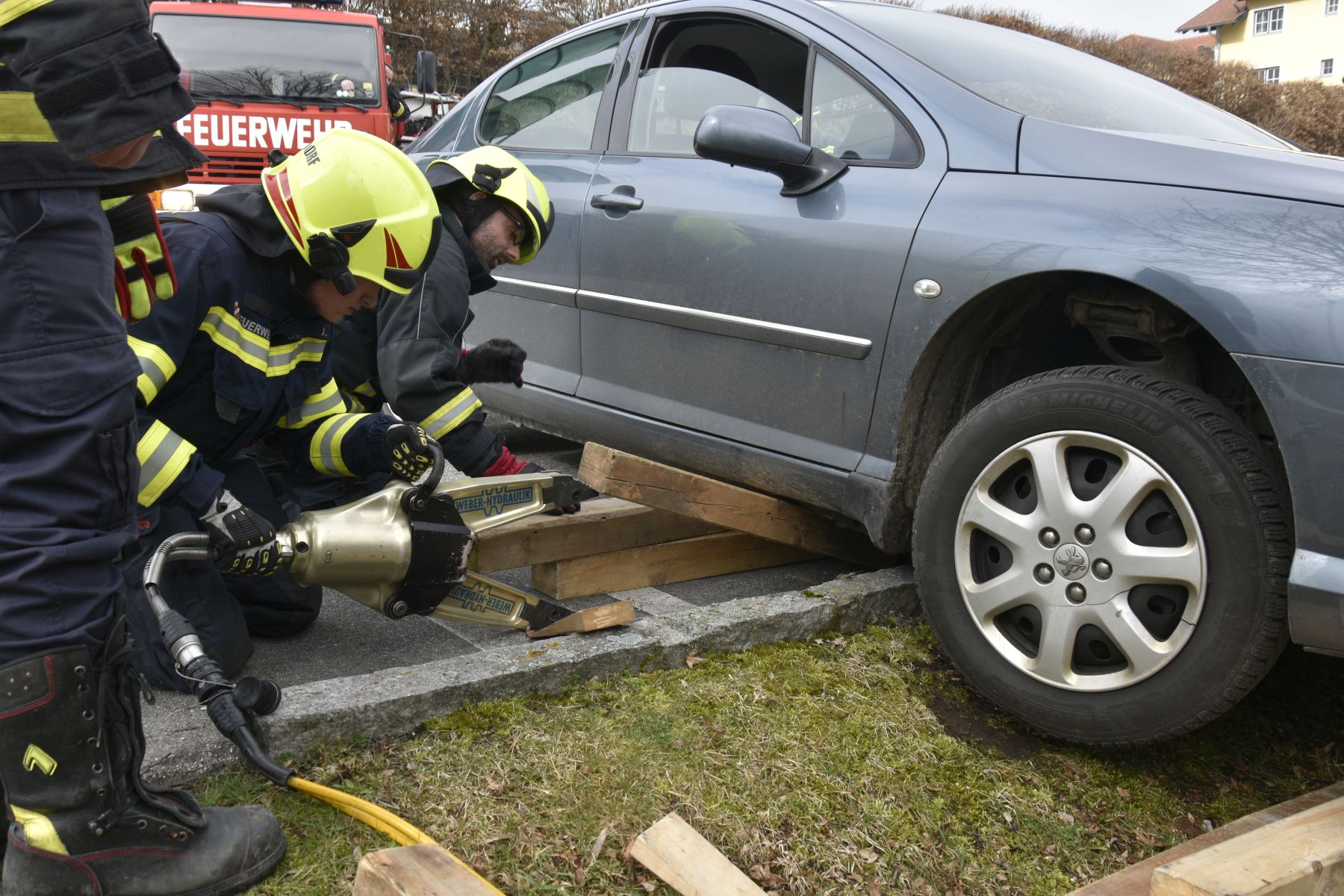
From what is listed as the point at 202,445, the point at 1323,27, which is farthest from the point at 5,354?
the point at 1323,27

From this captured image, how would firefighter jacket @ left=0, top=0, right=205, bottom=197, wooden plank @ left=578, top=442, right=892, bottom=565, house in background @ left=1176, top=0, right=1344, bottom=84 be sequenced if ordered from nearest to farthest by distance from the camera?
firefighter jacket @ left=0, top=0, right=205, bottom=197, wooden plank @ left=578, top=442, right=892, bottom=565, house in background @ left=1176, top=0, right=1344, bottom=84

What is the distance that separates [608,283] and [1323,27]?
182 feet

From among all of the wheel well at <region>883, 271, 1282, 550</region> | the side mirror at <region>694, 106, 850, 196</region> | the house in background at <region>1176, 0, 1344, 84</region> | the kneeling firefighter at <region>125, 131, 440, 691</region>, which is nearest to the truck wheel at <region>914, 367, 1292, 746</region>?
the wheel well at <region>883, 271, 1282, 550</region>

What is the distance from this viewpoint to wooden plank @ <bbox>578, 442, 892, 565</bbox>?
284 cm

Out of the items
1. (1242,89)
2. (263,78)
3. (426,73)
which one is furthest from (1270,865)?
(1242,89)

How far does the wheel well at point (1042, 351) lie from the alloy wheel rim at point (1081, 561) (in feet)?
0.89

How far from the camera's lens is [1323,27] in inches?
1866

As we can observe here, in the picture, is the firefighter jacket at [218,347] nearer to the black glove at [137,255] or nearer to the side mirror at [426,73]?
the black glove at [137,255]

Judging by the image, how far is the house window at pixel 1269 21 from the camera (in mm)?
49281

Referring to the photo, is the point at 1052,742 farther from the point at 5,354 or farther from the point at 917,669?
the point at 5,354

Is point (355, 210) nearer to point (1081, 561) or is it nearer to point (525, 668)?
point (525, 668)

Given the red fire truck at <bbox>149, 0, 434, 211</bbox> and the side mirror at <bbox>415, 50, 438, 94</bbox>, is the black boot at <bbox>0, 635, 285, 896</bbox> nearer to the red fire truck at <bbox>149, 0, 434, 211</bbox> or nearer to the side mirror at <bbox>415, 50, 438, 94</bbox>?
the red fire truck at <bbox>149, 0, 434, 211</bbox>

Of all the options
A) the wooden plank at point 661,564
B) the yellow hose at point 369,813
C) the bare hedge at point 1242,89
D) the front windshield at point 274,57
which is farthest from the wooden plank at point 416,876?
the bare hedge at point 1242,89

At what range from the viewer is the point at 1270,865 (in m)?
1.61
